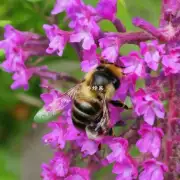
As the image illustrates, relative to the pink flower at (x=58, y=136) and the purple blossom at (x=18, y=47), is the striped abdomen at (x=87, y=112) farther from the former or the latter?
the purple blossom at (x=18, y=47)

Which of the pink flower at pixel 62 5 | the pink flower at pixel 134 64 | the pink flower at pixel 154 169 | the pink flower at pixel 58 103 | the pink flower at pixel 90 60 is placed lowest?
the pink flower at pixel 154 169

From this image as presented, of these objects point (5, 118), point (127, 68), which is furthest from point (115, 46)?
point (5, 118)

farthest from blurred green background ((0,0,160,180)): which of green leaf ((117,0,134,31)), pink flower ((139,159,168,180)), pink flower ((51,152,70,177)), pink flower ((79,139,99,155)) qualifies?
pink flower ((139,159,168,180))

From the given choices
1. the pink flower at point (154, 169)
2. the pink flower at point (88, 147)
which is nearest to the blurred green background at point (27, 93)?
the pink flower at point (88, 147)

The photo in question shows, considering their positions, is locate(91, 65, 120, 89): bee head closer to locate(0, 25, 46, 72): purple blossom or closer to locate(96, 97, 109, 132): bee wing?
locate(96, 97, 109, 132): bee wing

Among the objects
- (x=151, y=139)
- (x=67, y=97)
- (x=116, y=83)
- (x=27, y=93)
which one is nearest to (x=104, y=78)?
(x=116, y=83)

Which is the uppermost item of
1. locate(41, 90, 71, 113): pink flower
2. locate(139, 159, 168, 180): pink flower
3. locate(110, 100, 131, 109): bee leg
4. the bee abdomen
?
the bee abdomen

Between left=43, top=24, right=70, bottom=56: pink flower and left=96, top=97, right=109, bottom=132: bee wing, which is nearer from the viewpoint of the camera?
left=96, top=97, right=109, bottom=132: bee wing
